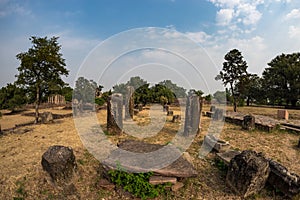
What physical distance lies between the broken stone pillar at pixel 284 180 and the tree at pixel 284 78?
1073 inches

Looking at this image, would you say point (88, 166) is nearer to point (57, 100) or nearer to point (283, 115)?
point (283, 115)

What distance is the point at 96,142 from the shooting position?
344 inches

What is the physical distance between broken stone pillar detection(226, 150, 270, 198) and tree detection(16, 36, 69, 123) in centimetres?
1129

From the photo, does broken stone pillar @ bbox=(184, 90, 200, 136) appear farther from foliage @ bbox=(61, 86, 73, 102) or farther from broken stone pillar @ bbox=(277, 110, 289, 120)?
broken stone pillar @ bbox=(277, 110, 289, 120)

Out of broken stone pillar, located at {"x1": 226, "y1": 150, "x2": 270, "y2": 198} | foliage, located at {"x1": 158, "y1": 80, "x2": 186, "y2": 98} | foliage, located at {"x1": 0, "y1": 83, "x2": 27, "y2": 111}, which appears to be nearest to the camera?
broken stone pillar, located at {"x1": 226, "y1": 150, "x2": 270, "y2": 198}

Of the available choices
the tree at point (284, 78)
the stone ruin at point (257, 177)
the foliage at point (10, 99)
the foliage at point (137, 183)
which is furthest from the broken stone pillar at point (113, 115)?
the tree at point (284, 78)

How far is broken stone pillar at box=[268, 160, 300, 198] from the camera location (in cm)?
466

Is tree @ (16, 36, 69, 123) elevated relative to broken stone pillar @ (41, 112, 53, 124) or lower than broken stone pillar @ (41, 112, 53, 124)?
elevated

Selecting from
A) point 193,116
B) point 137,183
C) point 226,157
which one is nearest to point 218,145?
point 226,157

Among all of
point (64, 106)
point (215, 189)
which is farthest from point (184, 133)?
point (64, 106)

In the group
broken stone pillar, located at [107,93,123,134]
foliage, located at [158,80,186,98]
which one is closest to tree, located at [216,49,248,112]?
foliage, located at [158,80,186,98]

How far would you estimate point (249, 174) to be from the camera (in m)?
4.81

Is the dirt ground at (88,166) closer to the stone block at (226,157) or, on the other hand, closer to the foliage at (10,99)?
the stone block at (226,157)

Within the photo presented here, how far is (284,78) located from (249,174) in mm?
30177
